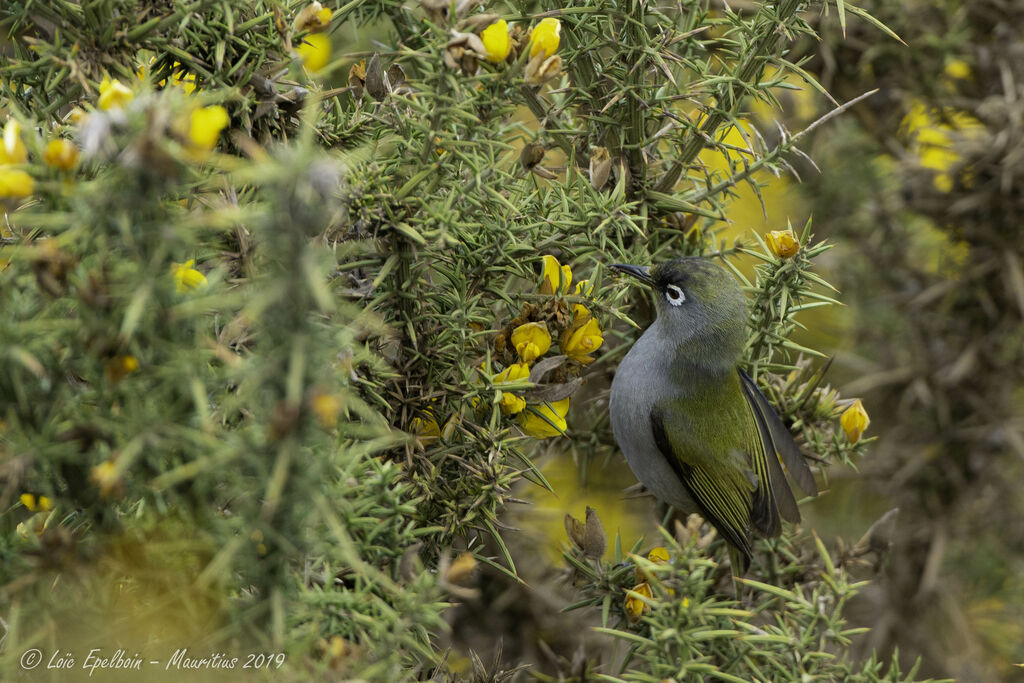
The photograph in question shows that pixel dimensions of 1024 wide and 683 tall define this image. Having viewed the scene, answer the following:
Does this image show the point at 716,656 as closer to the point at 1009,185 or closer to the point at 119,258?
the point at 119,258

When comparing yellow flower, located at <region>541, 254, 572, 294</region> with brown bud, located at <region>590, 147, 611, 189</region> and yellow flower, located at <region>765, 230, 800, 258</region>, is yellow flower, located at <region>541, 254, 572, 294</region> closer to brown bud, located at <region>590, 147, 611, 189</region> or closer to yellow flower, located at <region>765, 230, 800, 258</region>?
brown bud, located at <region>590, 147, 611, 189</region>

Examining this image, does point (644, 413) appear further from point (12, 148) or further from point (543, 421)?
point (12, 148)

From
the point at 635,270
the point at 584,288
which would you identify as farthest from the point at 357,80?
the point at 635,270

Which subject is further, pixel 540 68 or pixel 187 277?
pixel 540 68

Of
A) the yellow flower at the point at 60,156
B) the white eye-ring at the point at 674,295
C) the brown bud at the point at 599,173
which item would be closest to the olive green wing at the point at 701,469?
the white eye-ring at the point at 674,295

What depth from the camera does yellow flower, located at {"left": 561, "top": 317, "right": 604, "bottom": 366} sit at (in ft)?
5.87

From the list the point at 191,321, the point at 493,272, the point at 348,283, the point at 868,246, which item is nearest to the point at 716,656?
the point at 493,272

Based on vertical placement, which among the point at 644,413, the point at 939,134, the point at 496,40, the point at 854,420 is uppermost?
the point at 496,40

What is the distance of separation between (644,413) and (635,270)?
65 centimetres

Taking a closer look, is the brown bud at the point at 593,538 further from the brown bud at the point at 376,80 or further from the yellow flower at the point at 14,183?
the yellow flower at the point at 14,183

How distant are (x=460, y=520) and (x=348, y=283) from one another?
0.53m

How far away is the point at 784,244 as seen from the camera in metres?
1.87

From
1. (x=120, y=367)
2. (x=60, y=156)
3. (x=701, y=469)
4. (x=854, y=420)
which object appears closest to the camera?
(x=120, y=367)

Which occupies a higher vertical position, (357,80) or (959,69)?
(357,80)
